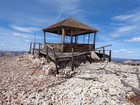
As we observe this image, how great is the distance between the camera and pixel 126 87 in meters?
9.34

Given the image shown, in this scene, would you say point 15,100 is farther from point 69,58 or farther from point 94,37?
point 94,37

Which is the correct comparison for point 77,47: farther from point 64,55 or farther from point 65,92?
point 65,92

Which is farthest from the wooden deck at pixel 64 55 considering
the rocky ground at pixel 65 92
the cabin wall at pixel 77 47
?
the rocky ground at pixel 65 92

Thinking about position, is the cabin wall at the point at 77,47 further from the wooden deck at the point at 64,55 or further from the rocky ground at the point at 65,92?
the rocky ground at the point at 65,92

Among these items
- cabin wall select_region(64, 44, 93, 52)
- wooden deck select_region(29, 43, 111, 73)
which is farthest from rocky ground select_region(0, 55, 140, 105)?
cabin wall select_region(64, 44, 93, 52)

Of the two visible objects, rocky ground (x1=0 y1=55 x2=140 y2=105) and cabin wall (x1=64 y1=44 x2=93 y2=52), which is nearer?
rocky ground (x1=0 y1=55 x2=140 y2=105)

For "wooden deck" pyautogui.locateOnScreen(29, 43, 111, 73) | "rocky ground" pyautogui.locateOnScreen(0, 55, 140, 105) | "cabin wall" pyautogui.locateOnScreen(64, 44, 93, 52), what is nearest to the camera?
"rocky ground" pyautogui.locateOnScreen(0, 55, 140, 105)

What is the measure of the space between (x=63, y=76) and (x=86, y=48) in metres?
9.09

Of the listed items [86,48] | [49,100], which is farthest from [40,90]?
[86,48]

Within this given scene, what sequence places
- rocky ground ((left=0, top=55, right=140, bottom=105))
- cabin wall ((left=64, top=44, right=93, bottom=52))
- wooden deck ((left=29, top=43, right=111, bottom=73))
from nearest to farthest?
rocky ground ((left=0, top=55, right=140, bottom=105)) < wooden deck ((left=29, top=43, right=111, bottom=73)) < cabin wall ((left=64, top=44, right=93, bottom=52))

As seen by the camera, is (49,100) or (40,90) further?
(40,90)

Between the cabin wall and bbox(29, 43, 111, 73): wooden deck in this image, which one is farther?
the cabin wall

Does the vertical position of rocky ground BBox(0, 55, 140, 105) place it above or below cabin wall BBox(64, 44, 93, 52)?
below

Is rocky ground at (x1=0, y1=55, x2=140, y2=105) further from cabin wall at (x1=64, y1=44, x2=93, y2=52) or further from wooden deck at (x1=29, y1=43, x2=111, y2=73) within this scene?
cabin wall at (x1=64, y1=44, x2=93, y2=52)
